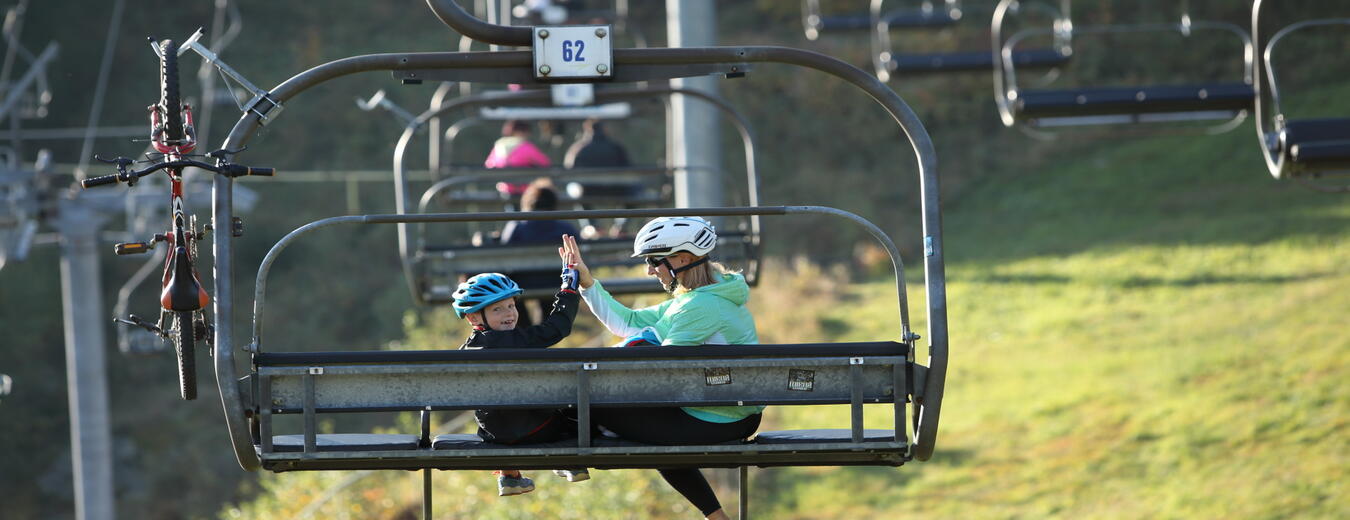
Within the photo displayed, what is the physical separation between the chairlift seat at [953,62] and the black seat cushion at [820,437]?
623 centimetres

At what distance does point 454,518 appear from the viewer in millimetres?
12227

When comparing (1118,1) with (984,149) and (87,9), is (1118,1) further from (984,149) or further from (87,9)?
(87,9)

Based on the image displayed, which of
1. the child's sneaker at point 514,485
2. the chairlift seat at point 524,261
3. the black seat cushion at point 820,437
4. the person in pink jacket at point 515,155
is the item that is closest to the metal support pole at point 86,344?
the person in pink jacket at point 515,155

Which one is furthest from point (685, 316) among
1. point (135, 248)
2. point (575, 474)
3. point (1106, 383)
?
point (1106, 383)

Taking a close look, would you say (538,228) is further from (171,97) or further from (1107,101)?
(171,97)

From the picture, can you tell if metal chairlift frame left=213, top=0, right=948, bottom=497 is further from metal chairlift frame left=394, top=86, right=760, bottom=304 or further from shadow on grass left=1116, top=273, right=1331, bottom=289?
shadow on grass left=1116, top=273, right=1331, bottom=289

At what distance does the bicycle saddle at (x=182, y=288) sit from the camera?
14.4 ft

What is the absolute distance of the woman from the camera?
4.61 m

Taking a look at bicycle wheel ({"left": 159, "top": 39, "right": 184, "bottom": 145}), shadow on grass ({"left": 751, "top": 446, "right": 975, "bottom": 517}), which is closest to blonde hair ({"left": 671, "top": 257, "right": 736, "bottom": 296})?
bicycle wheel ({"left": 159, "top": 39, "right": 184, "bottom": 145})

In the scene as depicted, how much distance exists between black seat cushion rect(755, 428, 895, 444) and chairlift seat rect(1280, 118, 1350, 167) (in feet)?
10.0

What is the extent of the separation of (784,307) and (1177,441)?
5.81 meters

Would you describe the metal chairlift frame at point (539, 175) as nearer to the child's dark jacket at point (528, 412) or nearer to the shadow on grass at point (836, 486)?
the child's dark jacket at point (528, 412)

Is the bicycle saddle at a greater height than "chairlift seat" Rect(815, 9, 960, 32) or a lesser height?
lesser

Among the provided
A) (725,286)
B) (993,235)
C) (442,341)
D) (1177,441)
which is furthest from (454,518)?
(993,235)
